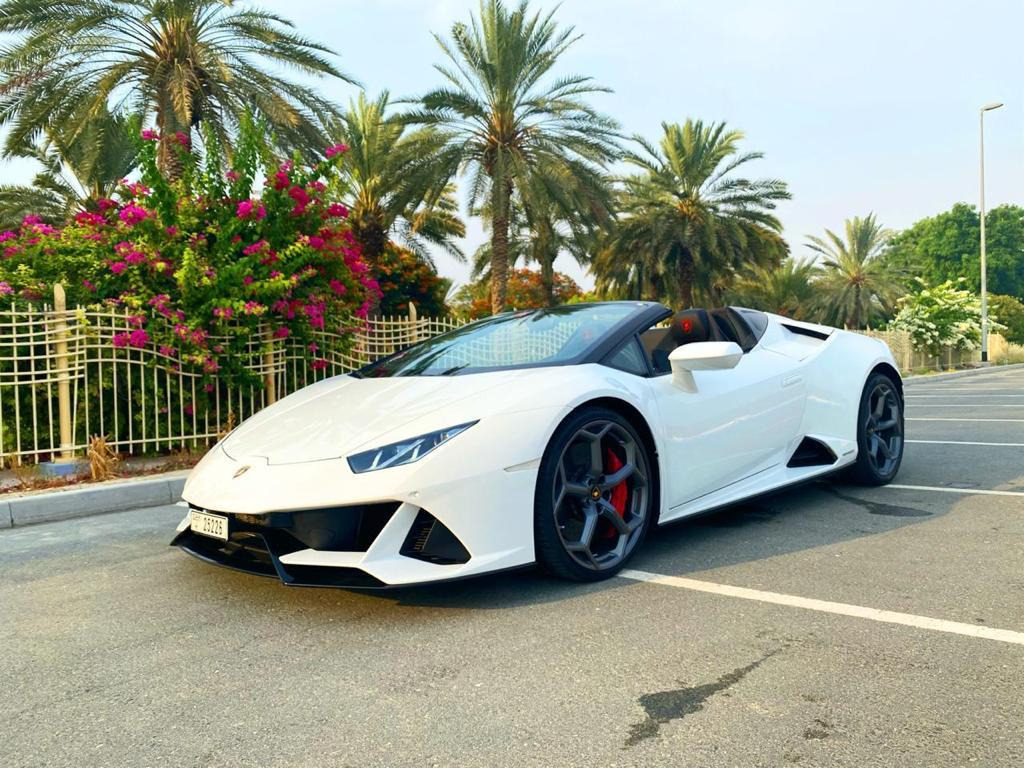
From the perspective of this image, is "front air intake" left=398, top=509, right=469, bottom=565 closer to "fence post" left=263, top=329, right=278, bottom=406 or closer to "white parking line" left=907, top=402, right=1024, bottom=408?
"fence post" left=263, top=329, right=278, bottom=406

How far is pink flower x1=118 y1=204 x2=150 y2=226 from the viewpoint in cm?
737

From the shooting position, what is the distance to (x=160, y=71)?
14.2 m

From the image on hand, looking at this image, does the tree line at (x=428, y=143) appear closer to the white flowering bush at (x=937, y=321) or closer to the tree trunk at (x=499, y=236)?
the tree trunk at (x=499, y=236)

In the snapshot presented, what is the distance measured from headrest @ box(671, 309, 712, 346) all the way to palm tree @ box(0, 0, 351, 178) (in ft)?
34.1

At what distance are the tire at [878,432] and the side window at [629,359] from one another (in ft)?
6.38

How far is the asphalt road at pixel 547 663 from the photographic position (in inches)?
85.2

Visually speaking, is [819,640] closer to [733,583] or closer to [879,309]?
[733,583]

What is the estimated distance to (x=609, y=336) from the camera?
12.9ft

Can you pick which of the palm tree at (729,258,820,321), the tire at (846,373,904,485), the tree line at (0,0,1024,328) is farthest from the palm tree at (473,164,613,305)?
the palm tree at (729,258,820,321)

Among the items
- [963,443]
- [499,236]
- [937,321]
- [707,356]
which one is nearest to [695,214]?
[499,236]

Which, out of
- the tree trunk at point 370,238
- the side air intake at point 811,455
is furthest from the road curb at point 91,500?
the tree trunk at point 370,238

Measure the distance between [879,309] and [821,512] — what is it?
36948 mm

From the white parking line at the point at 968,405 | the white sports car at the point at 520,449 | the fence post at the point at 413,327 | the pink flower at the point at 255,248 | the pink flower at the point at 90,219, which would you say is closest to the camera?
the white sports car at the point at 520,449

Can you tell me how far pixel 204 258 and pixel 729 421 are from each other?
5.31 metres
